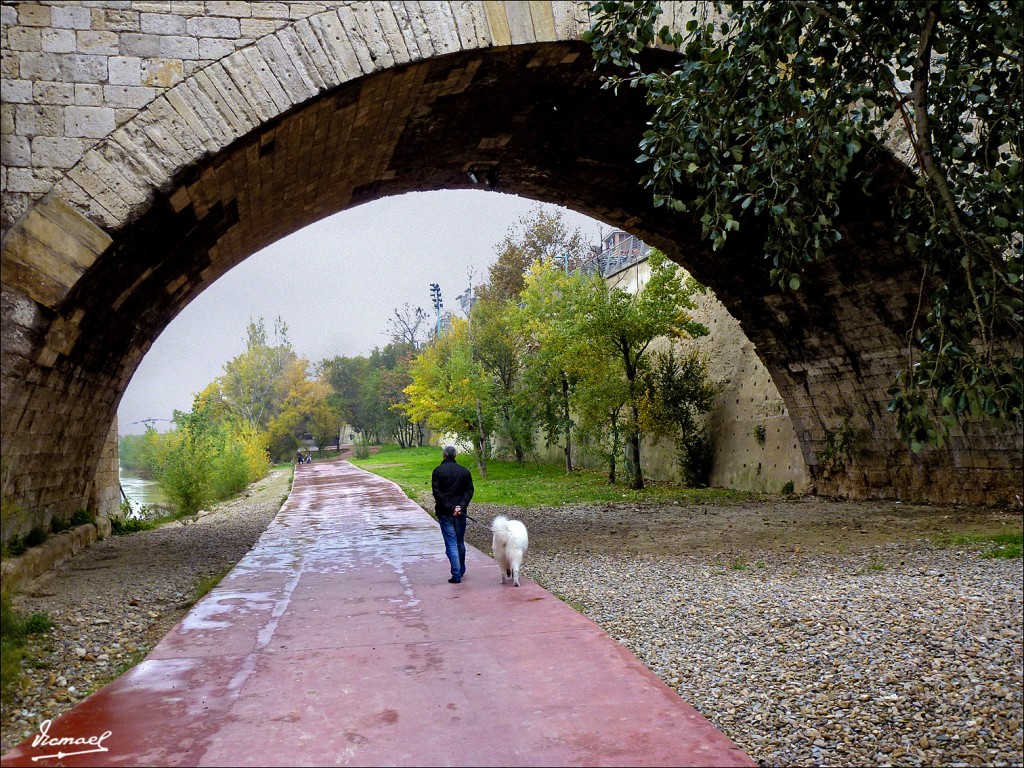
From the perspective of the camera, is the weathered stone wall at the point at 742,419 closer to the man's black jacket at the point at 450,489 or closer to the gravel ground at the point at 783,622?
the gravel ground at the point at 783,622

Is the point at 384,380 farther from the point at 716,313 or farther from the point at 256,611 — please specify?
the point at 256,611

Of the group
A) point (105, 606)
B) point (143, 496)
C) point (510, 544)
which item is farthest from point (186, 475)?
point (143, 496)

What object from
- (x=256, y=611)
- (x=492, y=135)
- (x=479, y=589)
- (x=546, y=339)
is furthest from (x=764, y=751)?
(x=546, y=339)

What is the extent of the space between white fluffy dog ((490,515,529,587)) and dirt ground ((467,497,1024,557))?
2287 mm

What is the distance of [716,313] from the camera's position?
58.5ft

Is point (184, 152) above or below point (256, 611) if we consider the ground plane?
above

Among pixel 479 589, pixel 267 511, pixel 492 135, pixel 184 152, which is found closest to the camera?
pixel 184 152

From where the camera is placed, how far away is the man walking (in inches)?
290

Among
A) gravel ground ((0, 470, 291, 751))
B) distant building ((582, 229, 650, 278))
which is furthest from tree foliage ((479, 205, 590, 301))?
gravel ground ((0, 470, 291, 751))

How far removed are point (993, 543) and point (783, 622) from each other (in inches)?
152

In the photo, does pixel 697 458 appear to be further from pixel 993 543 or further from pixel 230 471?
pixel 230 471

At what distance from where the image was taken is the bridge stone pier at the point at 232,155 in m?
Answer: 6.21

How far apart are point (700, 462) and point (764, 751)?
14.5 meters

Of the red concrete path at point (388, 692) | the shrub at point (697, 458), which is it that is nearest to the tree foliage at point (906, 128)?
the red concrete path at point (388, 692)
